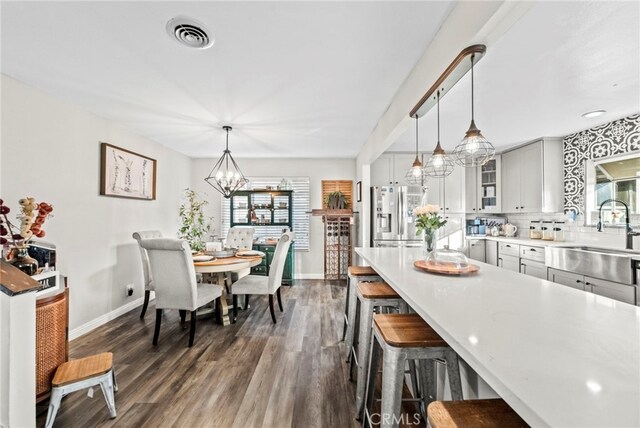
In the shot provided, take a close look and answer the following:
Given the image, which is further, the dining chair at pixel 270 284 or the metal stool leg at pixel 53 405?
the dining chair at pixel 270 284

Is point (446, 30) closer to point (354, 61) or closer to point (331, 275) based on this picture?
point (354, 61)

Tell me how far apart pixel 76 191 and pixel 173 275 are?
4.67 ft

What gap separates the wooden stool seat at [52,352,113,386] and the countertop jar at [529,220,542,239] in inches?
207

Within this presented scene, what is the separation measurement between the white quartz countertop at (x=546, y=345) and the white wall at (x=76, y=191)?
321cm

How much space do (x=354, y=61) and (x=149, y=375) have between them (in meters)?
2.91

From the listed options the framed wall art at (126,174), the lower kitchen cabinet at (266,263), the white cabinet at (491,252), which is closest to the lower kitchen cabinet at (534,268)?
the white cabinet at (491,252)

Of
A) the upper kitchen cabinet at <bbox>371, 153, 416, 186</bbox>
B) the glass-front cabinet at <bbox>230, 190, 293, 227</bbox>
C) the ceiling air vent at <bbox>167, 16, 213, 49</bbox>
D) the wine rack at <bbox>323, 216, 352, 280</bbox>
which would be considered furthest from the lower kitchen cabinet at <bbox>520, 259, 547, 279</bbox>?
the ceiling air vent at <bbox>167, 16, 213, 49</bbox>

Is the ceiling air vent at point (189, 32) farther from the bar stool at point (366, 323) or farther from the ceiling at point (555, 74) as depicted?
the bar stool at point (366, 323)

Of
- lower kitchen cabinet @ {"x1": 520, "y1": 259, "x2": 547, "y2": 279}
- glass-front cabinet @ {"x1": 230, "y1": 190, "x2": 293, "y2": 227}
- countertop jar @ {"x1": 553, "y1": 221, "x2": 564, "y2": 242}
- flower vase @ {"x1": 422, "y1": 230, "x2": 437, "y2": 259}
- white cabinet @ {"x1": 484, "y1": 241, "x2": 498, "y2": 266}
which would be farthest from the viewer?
glass-front cabinet @ {"x1": 230, "y1": 190, "x2": 293, "y2": 227}

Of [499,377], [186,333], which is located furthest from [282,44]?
[186,333]

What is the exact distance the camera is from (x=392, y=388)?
1.11 m

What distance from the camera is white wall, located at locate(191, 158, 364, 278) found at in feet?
17.5

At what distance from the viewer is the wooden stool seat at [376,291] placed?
1768 mm

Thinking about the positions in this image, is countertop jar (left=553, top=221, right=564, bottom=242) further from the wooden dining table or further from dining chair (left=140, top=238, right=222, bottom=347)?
dining chair (left=140, top=238, right=222, bottom=347)
